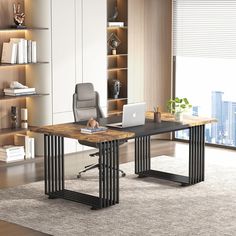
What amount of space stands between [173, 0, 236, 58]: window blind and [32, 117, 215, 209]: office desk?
97.4 inches

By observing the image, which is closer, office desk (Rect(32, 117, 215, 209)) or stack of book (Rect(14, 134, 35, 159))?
office desk (Rect(32, 117, 215, 209))

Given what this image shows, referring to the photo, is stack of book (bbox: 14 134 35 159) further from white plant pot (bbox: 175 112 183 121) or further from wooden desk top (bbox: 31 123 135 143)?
white plant pot (bbox: 175 112 183 121)

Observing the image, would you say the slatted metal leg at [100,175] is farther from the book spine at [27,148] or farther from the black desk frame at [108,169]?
the book spine at [27,148]

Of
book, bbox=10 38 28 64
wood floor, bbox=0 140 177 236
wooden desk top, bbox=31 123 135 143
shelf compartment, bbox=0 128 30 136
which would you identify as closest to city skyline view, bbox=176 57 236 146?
wood floor, bbox=0 140 177 236

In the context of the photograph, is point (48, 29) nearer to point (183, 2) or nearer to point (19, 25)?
point (19, 25)

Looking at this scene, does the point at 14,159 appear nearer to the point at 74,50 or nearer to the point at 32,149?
the point at 32,149

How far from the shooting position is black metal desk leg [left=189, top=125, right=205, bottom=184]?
311 inches

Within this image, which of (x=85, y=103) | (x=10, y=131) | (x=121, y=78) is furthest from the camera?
(x=121, y=78)

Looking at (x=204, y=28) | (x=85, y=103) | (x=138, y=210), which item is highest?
(x=204, y=28)

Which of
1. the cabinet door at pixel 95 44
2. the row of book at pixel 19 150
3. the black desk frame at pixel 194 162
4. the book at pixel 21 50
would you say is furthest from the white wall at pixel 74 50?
the black desk frame at pixel 194 162

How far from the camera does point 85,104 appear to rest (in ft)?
28.2

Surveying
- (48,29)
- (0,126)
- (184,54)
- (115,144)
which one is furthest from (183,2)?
(115,144)

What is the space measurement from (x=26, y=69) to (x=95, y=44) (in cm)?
120

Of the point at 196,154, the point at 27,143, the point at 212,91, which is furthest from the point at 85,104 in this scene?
the point at 212,91
